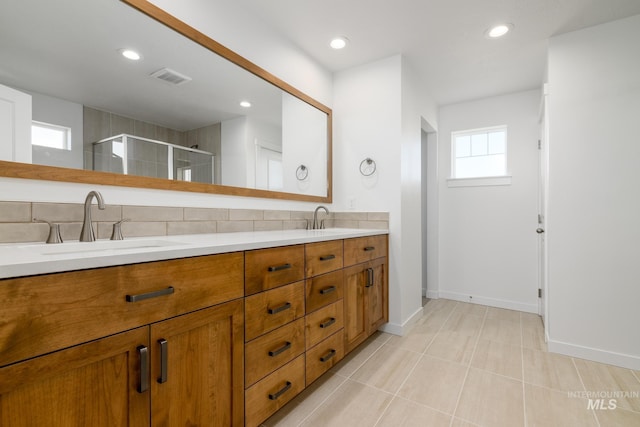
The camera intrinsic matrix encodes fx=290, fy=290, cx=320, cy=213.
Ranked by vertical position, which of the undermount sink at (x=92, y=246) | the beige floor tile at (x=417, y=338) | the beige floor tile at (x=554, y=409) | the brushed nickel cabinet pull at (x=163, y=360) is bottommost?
the beige floor tile at (x=417, y=338)

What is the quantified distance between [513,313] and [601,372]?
1.19 metres

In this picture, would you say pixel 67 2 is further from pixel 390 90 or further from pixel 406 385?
pixel 406 385

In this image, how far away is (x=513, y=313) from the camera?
10.2ft

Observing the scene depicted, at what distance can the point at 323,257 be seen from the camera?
1713 mm

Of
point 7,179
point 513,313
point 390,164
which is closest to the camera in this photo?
point 7,179

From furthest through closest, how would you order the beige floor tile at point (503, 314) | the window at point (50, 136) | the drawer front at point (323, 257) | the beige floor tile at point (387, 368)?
the beige floor tile at point (503, 314), the beige floor tile at point (387, 368), the drawer front at point (323, 257), the window at point (50, 136)

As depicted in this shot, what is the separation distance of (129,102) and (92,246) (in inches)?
29.2

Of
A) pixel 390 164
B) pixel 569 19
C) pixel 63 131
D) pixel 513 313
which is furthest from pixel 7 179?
pixel 513 313

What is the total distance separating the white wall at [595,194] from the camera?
203 cm

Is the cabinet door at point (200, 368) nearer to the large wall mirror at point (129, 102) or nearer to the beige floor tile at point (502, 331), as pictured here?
the large wall mirror at point (129, 102)

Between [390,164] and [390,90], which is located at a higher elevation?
[390,90]

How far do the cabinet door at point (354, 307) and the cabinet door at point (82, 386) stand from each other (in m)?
1.28

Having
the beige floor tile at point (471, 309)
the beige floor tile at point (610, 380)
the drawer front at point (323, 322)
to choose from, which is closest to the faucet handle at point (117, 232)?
the drawer front at point (323, 322)

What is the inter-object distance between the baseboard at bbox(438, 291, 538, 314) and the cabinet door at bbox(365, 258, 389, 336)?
146cm
